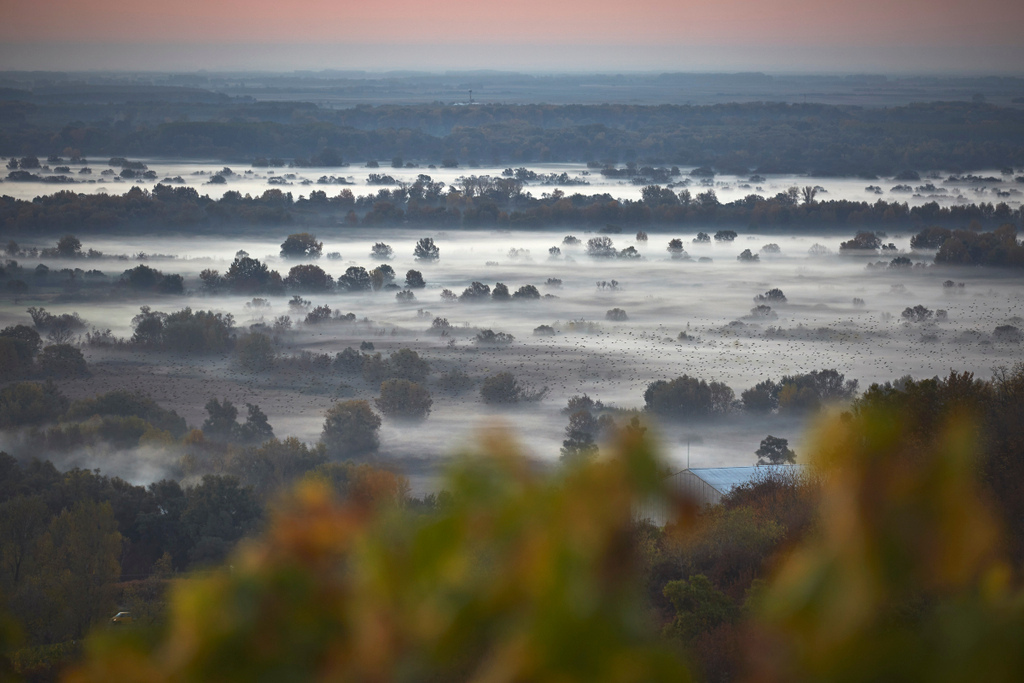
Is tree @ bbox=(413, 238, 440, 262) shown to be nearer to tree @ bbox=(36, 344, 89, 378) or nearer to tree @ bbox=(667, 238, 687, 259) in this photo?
tree @ bbox=(667, 238, 687, 259)

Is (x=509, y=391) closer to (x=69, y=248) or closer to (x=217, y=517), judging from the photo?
(x=217, y=517)

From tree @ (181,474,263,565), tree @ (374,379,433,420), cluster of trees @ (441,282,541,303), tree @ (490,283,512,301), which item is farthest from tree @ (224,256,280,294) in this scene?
tree @ (181,474,263,565)

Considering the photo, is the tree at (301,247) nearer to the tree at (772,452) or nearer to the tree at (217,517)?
the tree at (772,452)

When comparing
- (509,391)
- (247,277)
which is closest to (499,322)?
(509,391)

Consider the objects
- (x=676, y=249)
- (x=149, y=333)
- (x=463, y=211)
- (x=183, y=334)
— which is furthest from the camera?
(x=463, y=211)

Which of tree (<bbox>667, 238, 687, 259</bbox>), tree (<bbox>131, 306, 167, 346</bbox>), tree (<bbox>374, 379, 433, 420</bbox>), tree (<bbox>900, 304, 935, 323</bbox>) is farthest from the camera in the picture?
tree (<bbox>667, 238, 687, 259</bbox>)

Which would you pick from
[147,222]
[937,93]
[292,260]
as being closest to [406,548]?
[292,260]

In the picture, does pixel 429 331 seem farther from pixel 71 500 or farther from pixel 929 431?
pixel 929 431
